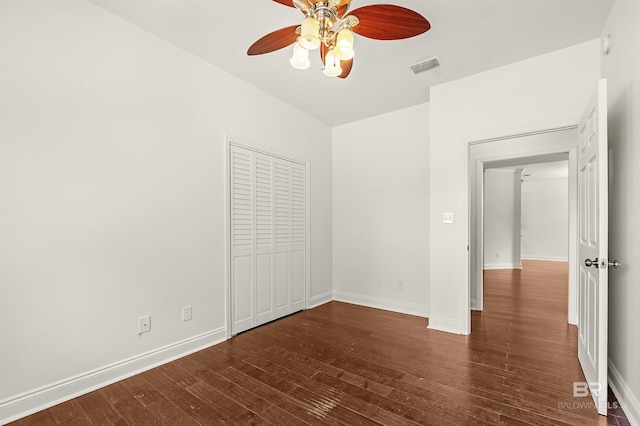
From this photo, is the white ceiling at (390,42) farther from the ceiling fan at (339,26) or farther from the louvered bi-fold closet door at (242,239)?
the louvered bi-fold closet door at (242,239)

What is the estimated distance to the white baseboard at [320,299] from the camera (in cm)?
417

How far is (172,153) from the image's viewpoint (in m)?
2.62

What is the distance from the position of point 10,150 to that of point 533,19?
375 centimetres

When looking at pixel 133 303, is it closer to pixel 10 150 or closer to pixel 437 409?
pixel 10 150

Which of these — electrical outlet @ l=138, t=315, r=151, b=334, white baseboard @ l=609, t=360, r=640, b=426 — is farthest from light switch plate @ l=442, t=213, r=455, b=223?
electrical outlet @ l=138, t=315, r=151, b=334

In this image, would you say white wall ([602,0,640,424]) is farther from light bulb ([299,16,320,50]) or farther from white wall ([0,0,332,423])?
white wall ([0,0,332,423])

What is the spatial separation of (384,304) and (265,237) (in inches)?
76.4

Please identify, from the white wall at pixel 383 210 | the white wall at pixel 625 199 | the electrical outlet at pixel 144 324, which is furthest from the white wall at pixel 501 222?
the electrical outlet at pixel 144 324

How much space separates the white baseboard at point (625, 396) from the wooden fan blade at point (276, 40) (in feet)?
9.44

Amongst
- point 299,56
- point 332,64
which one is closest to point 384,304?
point 332,64

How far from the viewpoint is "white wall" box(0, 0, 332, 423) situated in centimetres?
181

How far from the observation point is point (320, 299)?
14.2ft

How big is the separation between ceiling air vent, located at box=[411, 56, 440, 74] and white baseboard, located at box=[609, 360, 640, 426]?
111 inches

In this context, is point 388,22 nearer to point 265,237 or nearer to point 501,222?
point 265,237
